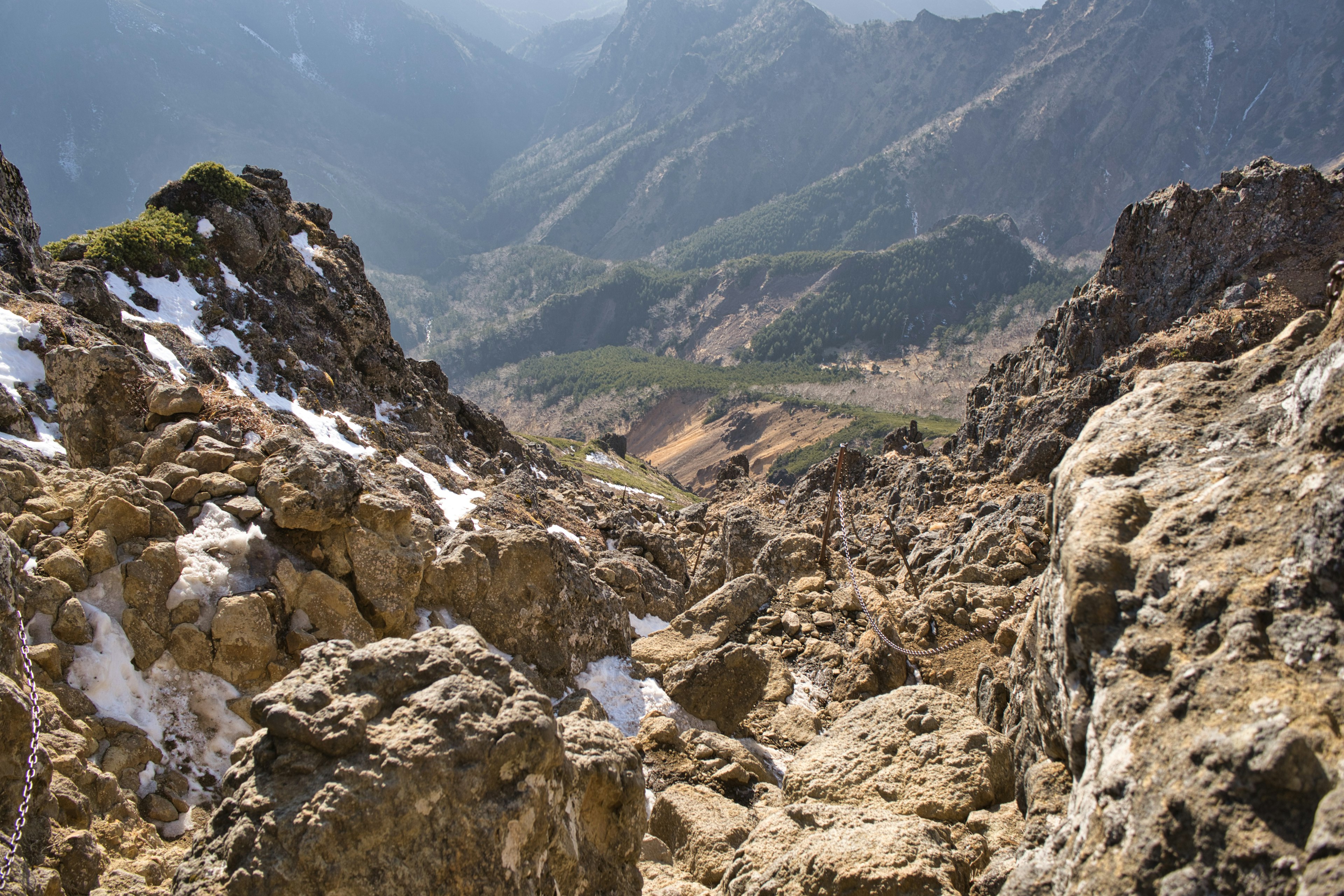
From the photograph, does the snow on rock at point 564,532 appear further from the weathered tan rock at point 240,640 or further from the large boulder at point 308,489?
the weathered tan rock at point 240,640

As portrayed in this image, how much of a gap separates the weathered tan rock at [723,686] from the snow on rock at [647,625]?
265cm

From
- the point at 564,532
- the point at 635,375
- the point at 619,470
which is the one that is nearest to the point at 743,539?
the point at 564,532

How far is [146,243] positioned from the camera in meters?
22.3

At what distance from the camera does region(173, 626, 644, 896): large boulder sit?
475 cm

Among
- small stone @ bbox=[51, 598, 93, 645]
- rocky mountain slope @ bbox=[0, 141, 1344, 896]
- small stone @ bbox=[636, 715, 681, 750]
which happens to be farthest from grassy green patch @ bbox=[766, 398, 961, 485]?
small stone @ bbox=[51, 598, 93, 645]

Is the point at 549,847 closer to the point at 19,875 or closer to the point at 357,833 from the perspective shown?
the point at 357,833

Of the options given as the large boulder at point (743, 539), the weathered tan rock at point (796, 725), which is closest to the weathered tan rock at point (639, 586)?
the large boulder at point (743, 539)

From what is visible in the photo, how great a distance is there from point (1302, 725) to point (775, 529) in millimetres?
15801

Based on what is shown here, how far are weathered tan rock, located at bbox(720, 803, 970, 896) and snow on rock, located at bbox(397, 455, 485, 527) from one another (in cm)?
961

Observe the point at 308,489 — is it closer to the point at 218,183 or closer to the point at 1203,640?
the point at 1203,640

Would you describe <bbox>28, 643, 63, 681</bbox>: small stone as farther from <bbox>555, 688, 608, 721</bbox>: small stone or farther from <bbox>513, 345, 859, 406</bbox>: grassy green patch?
<bbox>513, 345, 859, 406</bbox>: grassy green patch

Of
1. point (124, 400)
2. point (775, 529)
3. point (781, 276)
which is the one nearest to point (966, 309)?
point (781, 276)

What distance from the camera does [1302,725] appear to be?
139 inches

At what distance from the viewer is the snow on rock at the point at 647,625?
49.1 feet
